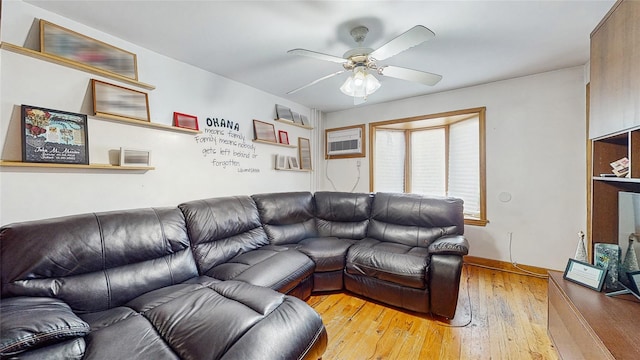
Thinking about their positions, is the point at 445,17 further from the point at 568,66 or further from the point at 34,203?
the point at 34,203

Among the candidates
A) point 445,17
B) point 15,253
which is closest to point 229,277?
point 15,253

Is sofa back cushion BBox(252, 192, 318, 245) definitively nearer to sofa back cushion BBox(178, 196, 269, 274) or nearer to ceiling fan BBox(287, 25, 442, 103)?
sofa back cushion BBox(178, 196, 269, 274)

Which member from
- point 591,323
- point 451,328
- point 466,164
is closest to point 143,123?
point 451,328

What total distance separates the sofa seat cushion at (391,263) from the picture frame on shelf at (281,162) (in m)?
1.65

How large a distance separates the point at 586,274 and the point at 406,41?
1864 mm

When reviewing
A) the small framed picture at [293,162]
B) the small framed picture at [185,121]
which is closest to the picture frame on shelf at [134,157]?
the small framed picture at [185,121]

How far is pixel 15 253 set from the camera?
52.6 inches

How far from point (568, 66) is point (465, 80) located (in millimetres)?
957

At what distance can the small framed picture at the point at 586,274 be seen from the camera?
148 centimetres

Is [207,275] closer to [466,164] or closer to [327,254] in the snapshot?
[327,254]

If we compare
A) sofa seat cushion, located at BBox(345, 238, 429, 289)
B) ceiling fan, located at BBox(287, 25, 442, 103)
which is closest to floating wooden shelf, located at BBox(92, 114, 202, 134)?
ceiling fan, located at BBox(287, 25, 442, 103)

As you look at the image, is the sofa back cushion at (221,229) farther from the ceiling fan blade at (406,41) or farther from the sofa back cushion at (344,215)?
the ceiling fan blade at (406,41)

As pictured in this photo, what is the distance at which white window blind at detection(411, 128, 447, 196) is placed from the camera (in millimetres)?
3794

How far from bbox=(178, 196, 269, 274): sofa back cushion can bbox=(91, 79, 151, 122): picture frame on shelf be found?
0.88m
